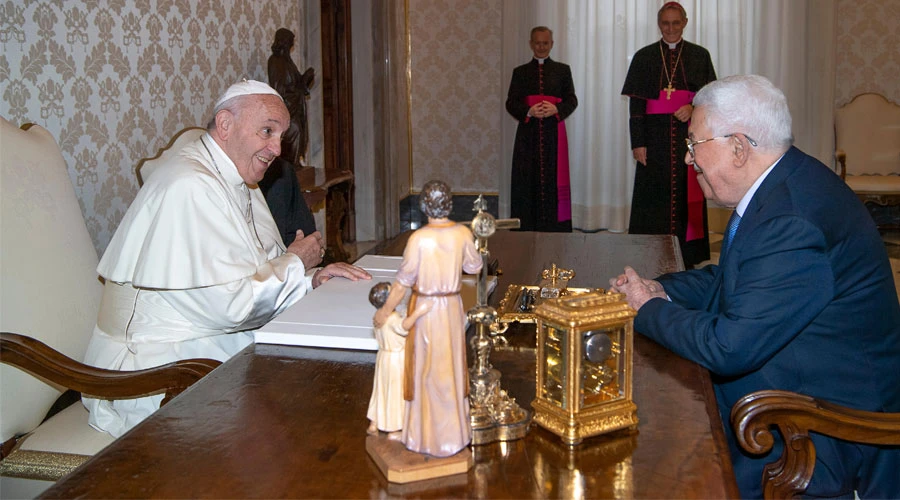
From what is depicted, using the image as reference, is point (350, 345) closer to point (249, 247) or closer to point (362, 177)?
point (249, 247)

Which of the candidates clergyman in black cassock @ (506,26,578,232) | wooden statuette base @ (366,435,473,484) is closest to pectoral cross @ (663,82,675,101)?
clergyman in black cassock @ (506,26,578,232)

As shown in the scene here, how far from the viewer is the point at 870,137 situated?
893 cm

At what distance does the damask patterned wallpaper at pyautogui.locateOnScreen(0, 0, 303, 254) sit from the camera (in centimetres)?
325

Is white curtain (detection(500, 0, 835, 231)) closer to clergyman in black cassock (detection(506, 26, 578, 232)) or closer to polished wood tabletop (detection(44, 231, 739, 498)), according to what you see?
clergyman in black cassock (detection(506, 26, 578, 232))

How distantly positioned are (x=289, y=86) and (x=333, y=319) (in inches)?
145

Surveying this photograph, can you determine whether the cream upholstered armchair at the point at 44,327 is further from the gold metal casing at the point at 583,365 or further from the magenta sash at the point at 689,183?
the magenta sash at the point at 689,183

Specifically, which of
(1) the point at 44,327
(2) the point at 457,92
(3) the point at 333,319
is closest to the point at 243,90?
(1) the point at 44,327

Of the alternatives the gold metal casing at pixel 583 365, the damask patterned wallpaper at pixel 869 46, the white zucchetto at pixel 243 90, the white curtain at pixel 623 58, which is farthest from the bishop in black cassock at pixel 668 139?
the gold metal casing at pixel 583 365

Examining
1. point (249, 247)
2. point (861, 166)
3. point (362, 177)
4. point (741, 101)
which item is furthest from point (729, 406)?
point (861, 166)

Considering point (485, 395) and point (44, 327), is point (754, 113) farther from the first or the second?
point (44, 327)

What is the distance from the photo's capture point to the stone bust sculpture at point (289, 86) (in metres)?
5.66

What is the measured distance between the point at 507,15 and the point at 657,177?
9.64ft

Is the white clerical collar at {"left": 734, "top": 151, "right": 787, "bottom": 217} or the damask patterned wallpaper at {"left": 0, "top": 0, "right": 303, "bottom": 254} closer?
the white clerical collar at {"left": 734, "top": 151, "right": 787, "bottom": 217}

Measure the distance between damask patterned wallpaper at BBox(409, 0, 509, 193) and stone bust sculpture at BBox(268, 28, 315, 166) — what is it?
389 cm
